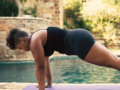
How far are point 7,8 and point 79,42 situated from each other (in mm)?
9495

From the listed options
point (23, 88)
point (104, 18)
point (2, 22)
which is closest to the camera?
point (23, 88)

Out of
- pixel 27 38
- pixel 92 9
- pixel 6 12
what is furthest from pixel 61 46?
A: pixel 92 9

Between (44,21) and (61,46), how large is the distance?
19.1 ft

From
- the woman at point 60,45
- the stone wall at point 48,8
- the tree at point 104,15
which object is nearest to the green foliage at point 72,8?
the tree at point 104,15

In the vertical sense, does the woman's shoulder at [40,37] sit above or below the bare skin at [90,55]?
Result: above

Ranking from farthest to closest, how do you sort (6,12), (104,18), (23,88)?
(104,18), (6,12), (23,88)

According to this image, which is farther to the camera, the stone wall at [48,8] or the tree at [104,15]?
the tree at [104,15]

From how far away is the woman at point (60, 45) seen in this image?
1448mm

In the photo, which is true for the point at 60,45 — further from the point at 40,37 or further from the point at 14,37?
the point at 14,37

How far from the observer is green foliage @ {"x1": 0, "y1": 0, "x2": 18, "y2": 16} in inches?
384

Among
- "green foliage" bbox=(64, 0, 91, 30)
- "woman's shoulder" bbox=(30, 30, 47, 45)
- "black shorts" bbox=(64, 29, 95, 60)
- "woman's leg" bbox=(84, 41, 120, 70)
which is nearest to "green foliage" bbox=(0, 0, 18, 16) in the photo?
"green foliage" bbox=(64, 0, 91, 30)

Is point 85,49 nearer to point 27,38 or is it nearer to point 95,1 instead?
point 27,38

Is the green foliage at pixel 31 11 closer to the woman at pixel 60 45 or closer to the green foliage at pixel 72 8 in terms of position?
the green foliage at pixel 72 8

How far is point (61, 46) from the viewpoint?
5.10ft
